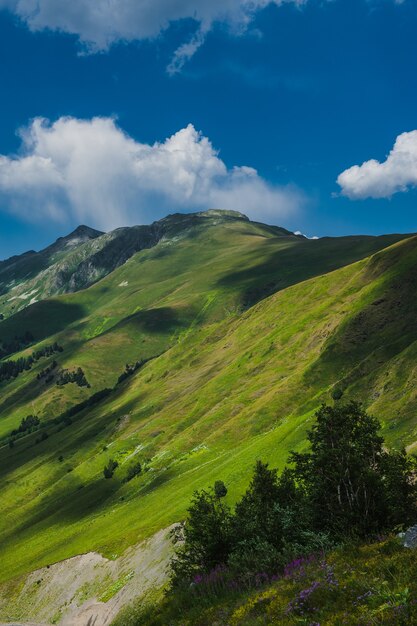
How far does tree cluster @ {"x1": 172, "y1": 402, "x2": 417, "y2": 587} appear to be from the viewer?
26.4 metres

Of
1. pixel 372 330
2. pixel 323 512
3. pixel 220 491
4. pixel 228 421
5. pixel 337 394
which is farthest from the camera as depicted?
pixel 228 421

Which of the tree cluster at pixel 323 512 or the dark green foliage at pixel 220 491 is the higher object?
the tree cluster at pixel 323 512

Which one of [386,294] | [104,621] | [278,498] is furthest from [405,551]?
[386,294]

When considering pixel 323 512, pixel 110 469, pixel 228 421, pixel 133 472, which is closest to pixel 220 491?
pixel 323 512

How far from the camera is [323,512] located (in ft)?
99.5

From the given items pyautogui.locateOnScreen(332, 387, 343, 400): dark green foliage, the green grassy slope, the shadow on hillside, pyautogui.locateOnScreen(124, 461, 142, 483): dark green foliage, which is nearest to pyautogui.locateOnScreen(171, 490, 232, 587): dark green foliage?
the green grassy slope

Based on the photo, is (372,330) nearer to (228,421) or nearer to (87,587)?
(228,421)

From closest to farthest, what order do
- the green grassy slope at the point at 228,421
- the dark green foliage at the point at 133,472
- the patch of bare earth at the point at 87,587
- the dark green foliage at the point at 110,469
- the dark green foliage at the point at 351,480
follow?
the dark green foliage at the point at 351,480 < the patch of bare earth at the point at 87,587 < the green grassy slope at the point at 228,421 < the dark green foliage at the point at 133,472 < the dark green foliage at the point at 110,469

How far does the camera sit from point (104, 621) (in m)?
52.5

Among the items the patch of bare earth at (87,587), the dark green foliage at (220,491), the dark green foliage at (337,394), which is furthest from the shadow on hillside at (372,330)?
the patch of bare earth at (87,587)

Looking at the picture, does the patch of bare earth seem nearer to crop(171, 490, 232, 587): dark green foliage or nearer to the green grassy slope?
the green grassy slope

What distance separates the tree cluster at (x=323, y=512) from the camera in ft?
86.7

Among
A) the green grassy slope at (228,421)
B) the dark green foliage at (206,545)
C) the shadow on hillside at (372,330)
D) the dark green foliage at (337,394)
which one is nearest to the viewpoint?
the dark green foliage at (206,545)

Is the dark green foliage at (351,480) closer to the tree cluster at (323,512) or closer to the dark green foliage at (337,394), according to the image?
the tree cluster at (323,512)
